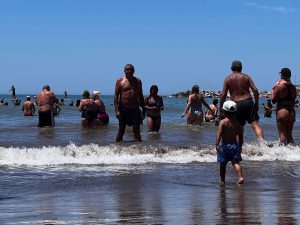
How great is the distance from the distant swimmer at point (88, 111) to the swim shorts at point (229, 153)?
33.0ft

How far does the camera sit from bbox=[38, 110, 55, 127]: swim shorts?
17.4 m

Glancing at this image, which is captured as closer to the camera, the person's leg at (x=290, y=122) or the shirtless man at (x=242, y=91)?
the shirtless man at (x=242, y=91)

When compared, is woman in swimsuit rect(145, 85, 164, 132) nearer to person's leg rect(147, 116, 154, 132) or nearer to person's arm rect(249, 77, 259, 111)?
person's leg rect(147, 116, 154, 132)

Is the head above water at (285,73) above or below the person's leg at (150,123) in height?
above

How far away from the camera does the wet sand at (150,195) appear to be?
493 cm

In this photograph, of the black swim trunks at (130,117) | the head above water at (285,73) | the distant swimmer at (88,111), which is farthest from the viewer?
the distant swimmer at (88,111)

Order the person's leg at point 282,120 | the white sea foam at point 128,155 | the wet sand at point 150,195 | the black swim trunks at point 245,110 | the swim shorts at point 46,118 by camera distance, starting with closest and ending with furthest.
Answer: the wet sand at point 150,195 < the black swim trunks at point 245,110 < the white sea foam at point 128,155 < the person's leg at point 282,120 < the swim shorts at point 46,118

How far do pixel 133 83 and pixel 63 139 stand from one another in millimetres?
2737

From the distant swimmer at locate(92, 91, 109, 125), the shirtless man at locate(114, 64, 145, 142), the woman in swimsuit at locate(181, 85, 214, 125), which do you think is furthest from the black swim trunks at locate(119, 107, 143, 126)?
the distant swimmer at locate(92, 91, 109, 125)

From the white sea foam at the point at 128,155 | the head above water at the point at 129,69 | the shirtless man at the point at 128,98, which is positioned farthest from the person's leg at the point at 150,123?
the white sea foam at the point at 128,155

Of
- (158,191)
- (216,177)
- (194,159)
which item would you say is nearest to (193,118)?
(194,159)

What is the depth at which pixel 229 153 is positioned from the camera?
7426 millimetres

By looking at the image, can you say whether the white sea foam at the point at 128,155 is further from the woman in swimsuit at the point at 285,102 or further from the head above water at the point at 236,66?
the head above water at the point at 236,66

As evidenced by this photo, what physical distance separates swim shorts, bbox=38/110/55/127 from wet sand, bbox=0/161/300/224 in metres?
8.78
